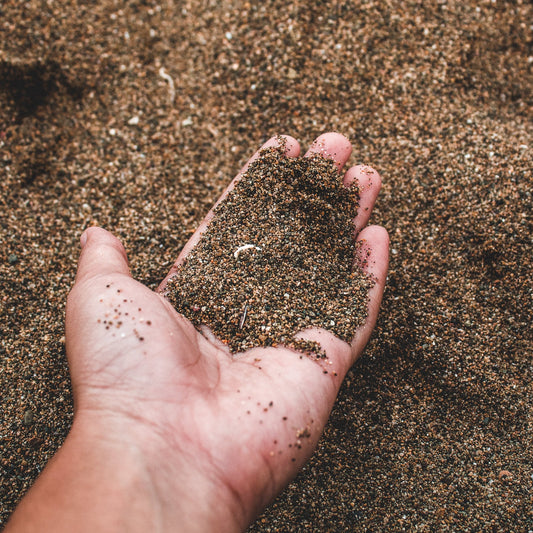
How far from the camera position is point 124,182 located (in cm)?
280

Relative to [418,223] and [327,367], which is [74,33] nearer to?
[418,223]

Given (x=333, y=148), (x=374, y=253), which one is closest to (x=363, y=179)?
(x=333, y=148)

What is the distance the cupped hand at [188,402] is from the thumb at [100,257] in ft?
0.14

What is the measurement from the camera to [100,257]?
6.68 ft

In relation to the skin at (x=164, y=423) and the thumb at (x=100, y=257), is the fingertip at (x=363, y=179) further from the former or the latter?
the thumb at (x=100, y=257)

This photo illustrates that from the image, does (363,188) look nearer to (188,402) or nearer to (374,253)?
(374,253)

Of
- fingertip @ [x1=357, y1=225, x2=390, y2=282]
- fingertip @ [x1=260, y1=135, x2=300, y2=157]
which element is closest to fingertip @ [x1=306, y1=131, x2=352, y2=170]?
fingertip @ [x1=260, y1=135, x2=300, y2=157]

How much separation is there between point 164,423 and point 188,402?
0.39ft

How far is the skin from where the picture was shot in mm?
1553

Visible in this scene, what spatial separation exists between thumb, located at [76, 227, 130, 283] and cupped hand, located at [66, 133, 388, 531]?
0.14 ft

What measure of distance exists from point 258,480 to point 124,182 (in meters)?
1.96

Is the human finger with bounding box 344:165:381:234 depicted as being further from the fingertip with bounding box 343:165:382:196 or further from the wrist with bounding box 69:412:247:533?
the wrist with bounding box 69:412:247:533

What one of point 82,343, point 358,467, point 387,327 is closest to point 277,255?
point 387,327

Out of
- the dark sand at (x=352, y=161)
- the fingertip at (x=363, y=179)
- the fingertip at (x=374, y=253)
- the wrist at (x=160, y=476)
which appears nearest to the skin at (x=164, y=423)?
the wrist at (x=160, y=476)
